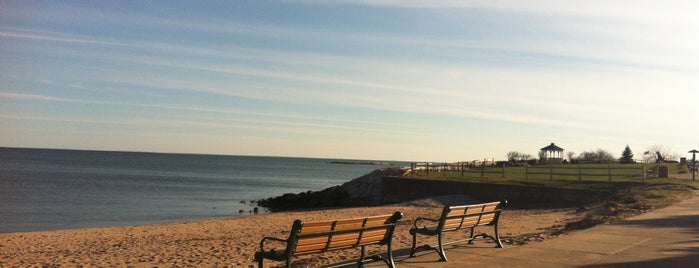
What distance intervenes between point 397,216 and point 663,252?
4.21m

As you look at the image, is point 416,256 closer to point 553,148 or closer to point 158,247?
point 158,247

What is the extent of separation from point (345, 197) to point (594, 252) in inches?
1422

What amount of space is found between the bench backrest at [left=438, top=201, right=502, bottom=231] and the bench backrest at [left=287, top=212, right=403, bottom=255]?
1.18 meters

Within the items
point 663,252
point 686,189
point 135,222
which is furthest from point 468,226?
point 135,222

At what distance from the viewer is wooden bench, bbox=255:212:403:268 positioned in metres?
6.58

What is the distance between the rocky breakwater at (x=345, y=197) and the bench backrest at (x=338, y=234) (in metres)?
31.8

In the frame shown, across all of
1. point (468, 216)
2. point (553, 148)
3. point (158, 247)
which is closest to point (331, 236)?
point (468, 216)

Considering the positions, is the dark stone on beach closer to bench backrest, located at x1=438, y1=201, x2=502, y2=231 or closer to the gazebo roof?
the gazebo roof

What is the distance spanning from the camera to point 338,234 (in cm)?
702

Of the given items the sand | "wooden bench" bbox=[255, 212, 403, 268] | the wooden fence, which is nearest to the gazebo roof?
the wooden fence

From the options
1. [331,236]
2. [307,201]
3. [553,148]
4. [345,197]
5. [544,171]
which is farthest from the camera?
[553,148]

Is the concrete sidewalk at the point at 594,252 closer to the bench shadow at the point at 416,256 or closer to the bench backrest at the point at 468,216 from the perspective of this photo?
the bench shadow at the point at 416,256

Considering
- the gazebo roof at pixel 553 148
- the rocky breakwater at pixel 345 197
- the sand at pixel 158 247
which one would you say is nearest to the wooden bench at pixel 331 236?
the sand at pixel 158 247

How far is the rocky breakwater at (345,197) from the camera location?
41.8 metres
